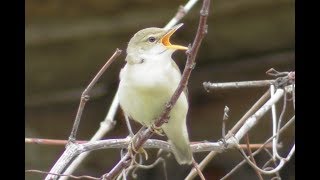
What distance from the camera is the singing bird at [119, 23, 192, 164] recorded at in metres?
1.68

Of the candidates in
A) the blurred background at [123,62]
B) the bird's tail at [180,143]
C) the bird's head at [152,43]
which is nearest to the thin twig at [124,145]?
the bird's tail at [180,143]

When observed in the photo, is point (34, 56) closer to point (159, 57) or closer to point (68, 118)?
point (68, 118)

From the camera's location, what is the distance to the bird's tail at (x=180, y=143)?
5.68 ft

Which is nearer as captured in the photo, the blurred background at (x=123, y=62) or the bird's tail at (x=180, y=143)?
the bird's tail at (x=180, y=143)

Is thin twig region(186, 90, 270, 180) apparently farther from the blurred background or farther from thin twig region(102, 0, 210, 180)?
the blurred background

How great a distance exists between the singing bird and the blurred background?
995mm

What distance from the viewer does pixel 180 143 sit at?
5.77 feet

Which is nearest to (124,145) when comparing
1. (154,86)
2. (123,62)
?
(154,86)

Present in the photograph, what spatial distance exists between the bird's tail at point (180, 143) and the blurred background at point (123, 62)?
41.5 inches

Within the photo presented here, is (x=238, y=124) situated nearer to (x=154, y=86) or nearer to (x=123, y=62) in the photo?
(x=154, y=86)

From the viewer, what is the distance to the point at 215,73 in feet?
10.1

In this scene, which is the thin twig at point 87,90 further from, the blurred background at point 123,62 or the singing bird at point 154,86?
the blurred background at point 123,62

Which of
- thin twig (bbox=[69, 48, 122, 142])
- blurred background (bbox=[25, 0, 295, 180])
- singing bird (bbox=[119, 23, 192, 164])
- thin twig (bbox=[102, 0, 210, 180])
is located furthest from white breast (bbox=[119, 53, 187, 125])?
blurred background (bbox=[25, 0, 295, 180])
